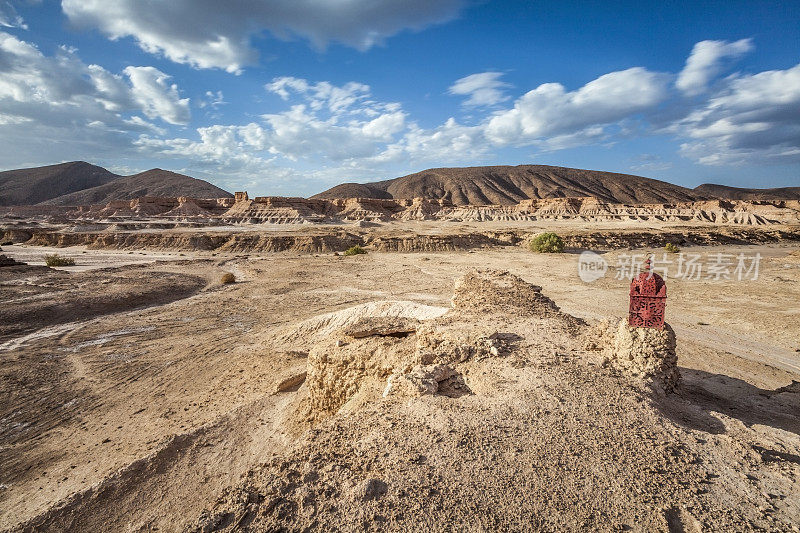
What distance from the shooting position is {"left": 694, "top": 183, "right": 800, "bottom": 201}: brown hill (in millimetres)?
138125

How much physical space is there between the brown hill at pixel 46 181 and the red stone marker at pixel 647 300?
184 metres

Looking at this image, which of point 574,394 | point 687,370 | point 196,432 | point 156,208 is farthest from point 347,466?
point 156,208

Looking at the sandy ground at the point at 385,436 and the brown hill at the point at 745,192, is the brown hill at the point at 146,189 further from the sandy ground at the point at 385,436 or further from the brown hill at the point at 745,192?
the brown hill at the point at 745,192

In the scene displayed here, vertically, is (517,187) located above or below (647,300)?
above

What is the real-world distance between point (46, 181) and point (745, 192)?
11442 inches

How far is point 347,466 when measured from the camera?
365cm

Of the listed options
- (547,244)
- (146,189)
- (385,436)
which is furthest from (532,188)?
(385,436)

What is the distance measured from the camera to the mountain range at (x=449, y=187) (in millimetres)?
136500

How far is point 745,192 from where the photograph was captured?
515 feet

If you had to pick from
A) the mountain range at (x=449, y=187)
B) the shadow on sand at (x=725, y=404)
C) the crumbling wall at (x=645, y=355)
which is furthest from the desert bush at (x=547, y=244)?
the mountain range at (x=449, y=187)

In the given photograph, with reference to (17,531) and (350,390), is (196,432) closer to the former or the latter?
(17,531)

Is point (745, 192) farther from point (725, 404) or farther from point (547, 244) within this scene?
point (725, 404)

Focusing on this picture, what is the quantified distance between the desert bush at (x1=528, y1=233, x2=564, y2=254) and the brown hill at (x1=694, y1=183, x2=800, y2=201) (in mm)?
146765

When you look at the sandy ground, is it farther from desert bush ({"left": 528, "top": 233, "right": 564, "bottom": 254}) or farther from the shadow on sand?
desert bush ({"left": 528, "top": 233, "right": 564, "bottom": 254})
